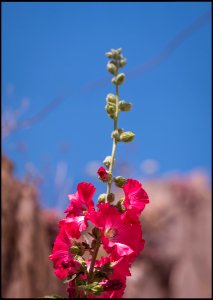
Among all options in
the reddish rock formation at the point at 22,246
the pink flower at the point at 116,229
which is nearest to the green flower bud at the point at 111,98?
the pink flower at the point at 116,229

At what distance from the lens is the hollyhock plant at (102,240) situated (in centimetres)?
96

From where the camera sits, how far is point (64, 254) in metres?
1.00

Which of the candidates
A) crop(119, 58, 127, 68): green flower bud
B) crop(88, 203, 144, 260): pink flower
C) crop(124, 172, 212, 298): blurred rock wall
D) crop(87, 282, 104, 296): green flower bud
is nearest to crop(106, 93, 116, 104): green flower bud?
crop(119, 58, 127, 68): green flower bud

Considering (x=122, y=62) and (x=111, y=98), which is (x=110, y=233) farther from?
(x=122, y=62)

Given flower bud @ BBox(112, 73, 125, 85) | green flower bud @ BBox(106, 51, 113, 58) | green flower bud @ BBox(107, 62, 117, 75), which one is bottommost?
flower bud @ BBox(112, 73, 125, 85)

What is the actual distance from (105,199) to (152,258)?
663cm

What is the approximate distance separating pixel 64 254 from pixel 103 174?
0.59ft

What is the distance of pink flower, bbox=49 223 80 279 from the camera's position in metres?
0.98

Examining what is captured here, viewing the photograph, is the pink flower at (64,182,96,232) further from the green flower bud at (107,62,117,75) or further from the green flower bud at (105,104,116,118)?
the green flower bud at (107,62,117,75)

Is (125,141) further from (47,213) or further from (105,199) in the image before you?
(47,213)

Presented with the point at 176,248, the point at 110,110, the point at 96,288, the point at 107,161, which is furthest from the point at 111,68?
the point at 176,248

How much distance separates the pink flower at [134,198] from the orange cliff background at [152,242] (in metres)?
3.00

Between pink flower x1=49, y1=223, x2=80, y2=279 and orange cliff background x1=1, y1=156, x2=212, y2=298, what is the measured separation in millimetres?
2936

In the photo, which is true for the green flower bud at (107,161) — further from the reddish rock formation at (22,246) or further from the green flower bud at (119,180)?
the reddish rock formation at (22,246)
